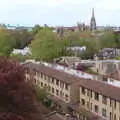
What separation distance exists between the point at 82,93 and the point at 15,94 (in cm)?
1502

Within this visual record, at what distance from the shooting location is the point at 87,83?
2812 centimetres

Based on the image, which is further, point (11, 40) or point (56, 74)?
point (11, 40)

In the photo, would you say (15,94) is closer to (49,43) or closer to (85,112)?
(85,112)

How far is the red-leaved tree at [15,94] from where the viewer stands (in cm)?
1403

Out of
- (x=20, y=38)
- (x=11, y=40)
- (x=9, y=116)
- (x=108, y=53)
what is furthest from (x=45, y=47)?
(x=9, y=116)

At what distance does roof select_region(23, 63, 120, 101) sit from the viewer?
2514 cm

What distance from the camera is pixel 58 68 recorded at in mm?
36656

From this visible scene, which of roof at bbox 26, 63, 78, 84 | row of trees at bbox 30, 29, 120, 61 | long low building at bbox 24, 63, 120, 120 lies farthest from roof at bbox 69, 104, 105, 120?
row of trees at bbox 30, 29, 120, 61

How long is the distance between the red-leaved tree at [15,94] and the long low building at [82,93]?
6854 millimetres

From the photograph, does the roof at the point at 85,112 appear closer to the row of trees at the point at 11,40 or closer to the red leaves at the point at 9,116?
the red leaves at the point at 9,116

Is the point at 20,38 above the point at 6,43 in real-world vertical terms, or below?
below

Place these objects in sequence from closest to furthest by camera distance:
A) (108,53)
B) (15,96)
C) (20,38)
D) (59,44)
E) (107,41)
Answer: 1. (15,96)
2. (59,44)
3. (108,53)
4. (20,38)
5. (107,41)

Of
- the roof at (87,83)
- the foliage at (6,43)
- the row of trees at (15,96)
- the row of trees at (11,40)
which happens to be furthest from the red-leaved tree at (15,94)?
the row of trees at (11,40)

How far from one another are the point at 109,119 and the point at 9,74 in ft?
39.9
